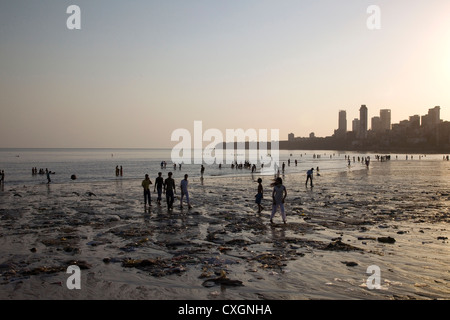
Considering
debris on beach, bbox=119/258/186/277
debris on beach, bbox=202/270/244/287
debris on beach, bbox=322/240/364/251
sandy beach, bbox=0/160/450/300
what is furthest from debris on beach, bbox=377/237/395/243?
debris on beach, bbox=119/258/186/277

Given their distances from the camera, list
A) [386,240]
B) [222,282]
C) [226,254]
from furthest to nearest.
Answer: [386,240] < [226,254] < [222,282]

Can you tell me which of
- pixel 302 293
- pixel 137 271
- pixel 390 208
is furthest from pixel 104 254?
pixel 390 208

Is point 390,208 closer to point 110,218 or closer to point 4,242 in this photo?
point 110,218

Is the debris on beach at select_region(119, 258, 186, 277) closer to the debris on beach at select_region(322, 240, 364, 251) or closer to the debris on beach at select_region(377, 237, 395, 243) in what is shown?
the debris on beach at select_region(322, 240, 364, 251)

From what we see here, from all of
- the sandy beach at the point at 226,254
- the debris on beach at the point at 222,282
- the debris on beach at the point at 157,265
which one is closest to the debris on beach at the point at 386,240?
the sandy beach at the point at 226,254

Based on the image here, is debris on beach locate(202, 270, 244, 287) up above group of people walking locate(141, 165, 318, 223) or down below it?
below

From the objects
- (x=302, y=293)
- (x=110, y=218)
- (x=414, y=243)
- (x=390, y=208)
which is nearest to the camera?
(x=302, y=293)

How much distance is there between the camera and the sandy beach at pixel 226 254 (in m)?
7.00

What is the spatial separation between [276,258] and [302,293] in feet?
7.63

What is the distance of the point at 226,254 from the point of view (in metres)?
9.63

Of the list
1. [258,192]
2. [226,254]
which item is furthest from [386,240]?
[258,192]

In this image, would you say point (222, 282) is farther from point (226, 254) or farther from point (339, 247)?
point (339, 247)

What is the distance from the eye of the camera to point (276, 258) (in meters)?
9.12

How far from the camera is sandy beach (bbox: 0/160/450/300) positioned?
23.0 feet
